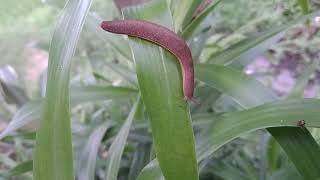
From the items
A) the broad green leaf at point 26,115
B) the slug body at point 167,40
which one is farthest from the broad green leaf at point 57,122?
the broad green leaf at point 26,115

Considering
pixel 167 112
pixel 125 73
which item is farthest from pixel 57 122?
pixel 125 73

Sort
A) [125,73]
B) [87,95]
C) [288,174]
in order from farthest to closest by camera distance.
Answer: [125,73] → [87,95] → [288,174]

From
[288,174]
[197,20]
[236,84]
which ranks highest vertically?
[197,20]

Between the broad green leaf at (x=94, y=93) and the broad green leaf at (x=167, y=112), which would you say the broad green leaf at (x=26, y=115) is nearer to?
the broad green leaf at (x=94, y=93)

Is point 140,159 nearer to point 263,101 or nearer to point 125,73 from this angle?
point 125,73

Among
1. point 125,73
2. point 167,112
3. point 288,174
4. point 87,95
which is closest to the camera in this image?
point 167,112

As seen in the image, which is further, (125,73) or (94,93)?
(125,73)

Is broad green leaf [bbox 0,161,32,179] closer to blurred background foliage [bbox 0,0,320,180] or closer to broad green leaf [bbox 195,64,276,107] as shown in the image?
blurred background foliage [bbox 0,0,320,180]

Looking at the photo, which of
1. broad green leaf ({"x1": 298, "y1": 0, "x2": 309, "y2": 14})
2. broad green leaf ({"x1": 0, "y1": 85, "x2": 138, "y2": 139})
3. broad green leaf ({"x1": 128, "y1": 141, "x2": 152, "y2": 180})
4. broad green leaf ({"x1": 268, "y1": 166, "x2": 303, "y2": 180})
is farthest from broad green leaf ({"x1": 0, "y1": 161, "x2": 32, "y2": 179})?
broad green leaf ({"x1": 298, "y1": 0, "x2": 309, "y2": 14})
